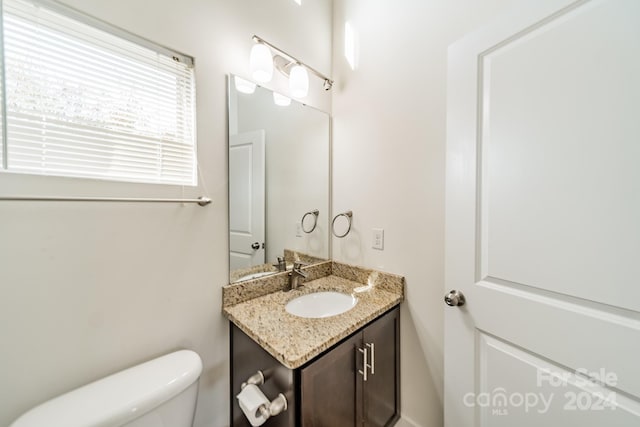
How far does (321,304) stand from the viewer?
137 cm

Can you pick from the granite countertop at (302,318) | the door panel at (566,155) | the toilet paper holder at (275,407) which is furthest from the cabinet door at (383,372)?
the door panel at (566,155)

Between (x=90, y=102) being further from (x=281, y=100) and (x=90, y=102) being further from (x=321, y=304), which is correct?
(x=321, y=304)

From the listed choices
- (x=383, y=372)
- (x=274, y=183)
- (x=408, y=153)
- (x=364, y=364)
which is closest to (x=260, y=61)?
(x=274, y=183)

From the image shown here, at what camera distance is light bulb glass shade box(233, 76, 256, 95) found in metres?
1.16

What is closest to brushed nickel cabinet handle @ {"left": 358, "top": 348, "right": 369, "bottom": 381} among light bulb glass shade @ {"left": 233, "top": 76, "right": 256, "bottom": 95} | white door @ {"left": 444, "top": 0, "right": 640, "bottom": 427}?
white door @ {"left": 444, "top": 0, "right": 640, "bottom": 427}

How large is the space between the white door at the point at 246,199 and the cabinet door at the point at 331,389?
0.61 metres

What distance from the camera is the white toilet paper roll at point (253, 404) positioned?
795mm

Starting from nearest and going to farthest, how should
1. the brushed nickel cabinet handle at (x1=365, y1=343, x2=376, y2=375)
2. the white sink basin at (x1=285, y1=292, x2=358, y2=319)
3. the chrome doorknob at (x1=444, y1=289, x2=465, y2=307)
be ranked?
the chrome doorknob at (x1=444, y1=289, x2=465, y2=307), the brushed nickel cabinet handle at (x1=365, y1=343, x2=376, y2=375), the white sink basin at (x1=285, y1=292, x2=358, y2=319)

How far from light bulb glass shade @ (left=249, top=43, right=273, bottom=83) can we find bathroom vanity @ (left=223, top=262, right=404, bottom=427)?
3.50 feet

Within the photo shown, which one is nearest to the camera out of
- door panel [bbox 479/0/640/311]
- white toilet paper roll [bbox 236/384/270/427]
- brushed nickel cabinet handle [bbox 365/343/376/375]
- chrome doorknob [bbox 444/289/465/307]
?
door panel [bbox 479/0/640/311]

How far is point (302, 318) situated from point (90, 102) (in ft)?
3.77

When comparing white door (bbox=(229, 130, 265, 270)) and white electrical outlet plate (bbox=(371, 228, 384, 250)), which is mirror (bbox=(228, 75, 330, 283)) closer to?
white door (bbox=(229, 130, 265, 270))

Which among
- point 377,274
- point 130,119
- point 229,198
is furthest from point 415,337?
point 130,119

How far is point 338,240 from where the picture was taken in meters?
1.66
